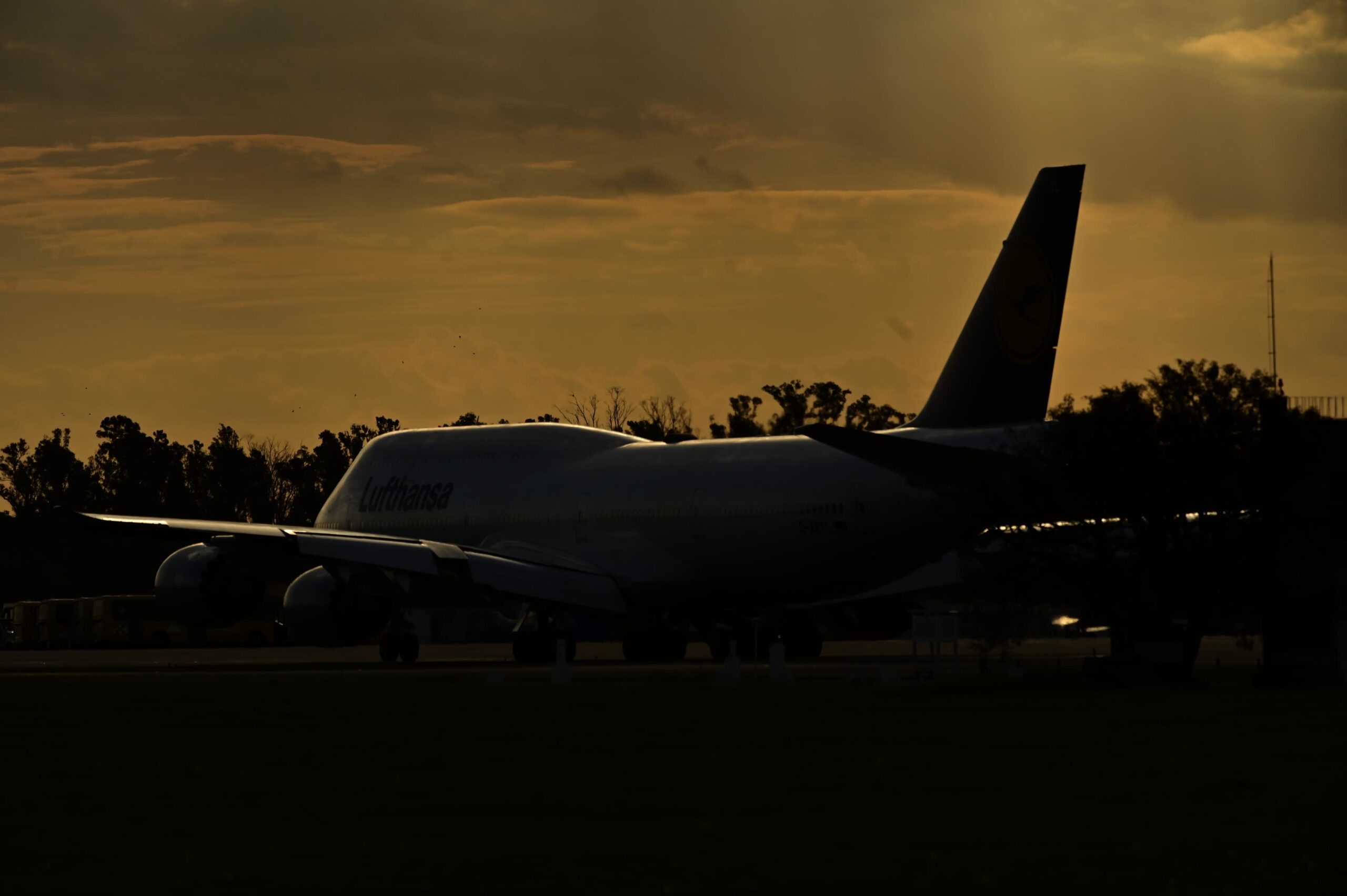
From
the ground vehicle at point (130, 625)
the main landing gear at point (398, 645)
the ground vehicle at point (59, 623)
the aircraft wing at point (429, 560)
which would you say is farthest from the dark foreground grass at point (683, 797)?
the ground vehicle at point (59, 623)

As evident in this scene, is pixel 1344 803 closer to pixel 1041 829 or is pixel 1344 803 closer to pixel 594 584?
pixel 1041 829

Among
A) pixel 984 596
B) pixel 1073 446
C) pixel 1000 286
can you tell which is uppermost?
pixel 1000 286

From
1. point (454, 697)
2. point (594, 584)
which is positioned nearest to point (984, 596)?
point (454, 697)

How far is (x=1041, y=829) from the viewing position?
1478 centimetres

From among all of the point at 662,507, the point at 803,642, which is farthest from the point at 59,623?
the point at 662,507

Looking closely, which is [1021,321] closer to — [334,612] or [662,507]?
[662,507]

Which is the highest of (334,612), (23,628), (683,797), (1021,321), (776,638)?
(1021,321)

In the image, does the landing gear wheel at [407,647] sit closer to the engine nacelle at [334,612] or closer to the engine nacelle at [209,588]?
the engine nacelle at [209,588]

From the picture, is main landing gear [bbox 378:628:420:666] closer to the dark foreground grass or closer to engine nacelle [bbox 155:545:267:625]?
engine nacelle [bbox 155:545:267:625]

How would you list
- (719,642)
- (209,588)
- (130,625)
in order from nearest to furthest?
(209,588) → (719,642) → (130,625)

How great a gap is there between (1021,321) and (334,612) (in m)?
15.6

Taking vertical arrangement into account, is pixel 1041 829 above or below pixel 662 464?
below

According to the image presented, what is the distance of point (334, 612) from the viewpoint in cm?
4741

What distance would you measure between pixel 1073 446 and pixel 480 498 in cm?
2334
